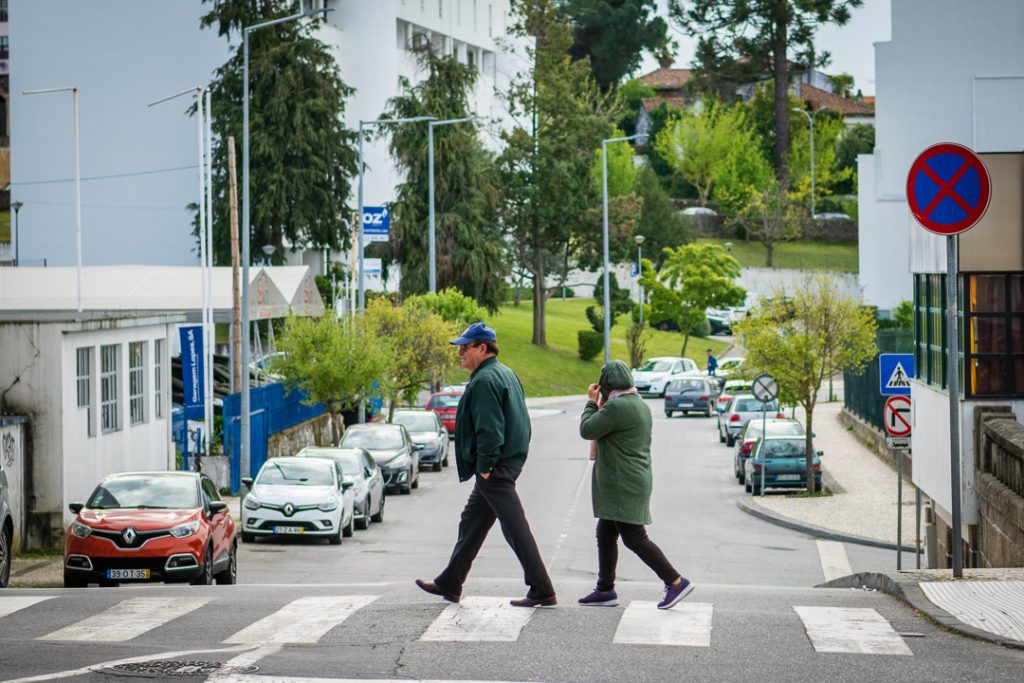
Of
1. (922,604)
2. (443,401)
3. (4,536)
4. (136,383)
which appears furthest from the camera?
(443,401)

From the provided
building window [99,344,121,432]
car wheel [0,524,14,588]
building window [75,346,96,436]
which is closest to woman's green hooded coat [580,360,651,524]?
car wheel [0,524,14,588]

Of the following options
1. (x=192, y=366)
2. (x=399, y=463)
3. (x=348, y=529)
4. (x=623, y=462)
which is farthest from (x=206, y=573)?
(x=192, y=366)

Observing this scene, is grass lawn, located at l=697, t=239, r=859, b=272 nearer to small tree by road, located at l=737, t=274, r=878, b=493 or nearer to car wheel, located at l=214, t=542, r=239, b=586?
small tree by road, located at l=737, t=274, r=878, b=493

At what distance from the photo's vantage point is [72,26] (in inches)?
2832

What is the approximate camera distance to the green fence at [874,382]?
41041 mm

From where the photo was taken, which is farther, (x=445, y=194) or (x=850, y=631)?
(x=445, y=194)

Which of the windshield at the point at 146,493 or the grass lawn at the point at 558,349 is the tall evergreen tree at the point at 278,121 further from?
the windshield at the point at 146,493

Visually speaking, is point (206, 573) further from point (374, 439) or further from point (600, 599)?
point (374, 439)

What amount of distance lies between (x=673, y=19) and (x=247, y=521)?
72336 millimetres

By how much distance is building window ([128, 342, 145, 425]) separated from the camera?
27672mm

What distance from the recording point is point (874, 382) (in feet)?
146

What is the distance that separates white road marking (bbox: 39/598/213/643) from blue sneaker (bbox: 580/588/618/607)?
9.04 feet

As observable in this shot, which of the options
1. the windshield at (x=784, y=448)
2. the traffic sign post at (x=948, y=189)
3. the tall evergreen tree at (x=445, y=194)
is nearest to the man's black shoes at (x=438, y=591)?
the traffic sign post at (x=948, y=189)

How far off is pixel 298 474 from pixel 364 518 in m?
2.06
